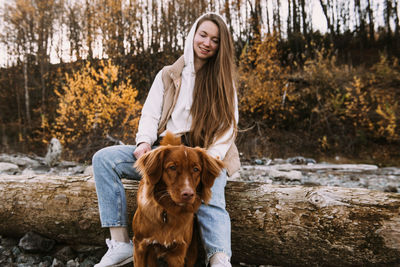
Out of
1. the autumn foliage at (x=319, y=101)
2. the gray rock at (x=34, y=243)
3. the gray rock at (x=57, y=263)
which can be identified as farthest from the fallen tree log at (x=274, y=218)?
the autumn foliage at (x=319, y=101)

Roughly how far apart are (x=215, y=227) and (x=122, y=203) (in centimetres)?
86

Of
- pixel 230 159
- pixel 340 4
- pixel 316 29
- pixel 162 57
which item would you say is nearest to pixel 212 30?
pixel 230 159

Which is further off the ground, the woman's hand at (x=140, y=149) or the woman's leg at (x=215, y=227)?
the woman's hand at (x=140, y=149)

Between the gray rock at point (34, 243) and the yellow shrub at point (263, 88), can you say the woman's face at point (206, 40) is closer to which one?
the gray rock at point (34, 243)

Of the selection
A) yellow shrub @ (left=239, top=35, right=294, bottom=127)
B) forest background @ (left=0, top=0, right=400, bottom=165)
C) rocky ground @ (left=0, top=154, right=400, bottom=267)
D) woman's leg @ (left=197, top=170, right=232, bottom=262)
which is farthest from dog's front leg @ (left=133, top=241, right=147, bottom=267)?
yellow shrub @ (left=239, top=35, right=294, bottom=127)

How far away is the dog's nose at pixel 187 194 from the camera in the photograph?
74.1 inches

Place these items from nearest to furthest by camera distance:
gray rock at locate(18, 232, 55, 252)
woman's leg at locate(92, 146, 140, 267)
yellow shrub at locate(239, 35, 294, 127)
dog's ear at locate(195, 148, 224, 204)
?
dog's ear at locate(195, 148, 224, 204), woman's leg at locate(92, 146, 140, 267), gray rock at locate(18, 232, 55, 252), yellow shrub at locate(239, 35, 294, 127)

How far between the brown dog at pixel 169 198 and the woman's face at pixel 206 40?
142 centimetres

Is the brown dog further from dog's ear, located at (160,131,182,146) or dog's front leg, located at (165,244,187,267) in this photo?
dog's ear, located at (160,131,182,146)

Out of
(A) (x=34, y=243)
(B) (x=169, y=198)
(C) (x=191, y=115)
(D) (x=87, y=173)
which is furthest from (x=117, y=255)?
(D) (x=87, y=173)

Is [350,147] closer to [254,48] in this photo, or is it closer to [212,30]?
[254,48]

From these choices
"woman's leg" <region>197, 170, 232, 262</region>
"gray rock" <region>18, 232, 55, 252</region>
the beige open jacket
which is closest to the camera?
"woman's leg" <region>197, 170, 232, 262</region>

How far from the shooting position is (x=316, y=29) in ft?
71.8

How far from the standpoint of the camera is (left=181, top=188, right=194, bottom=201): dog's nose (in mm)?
1882
